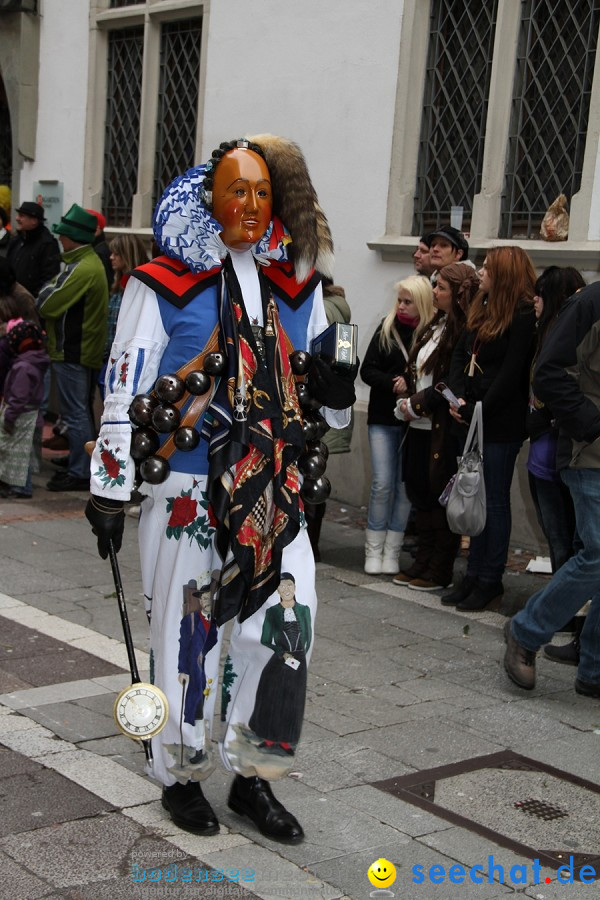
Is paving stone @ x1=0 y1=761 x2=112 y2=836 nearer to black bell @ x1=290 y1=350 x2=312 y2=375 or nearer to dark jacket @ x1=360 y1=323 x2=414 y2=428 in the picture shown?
black bell @ x1=290 y1=350 x2=312 y2=375

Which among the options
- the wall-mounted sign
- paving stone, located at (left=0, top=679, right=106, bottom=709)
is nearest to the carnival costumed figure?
paving stone, located at (left=0, top=679, right=106, bottom=709)

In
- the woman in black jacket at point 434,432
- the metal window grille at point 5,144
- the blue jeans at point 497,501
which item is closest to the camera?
the blue jeans at point 497,501

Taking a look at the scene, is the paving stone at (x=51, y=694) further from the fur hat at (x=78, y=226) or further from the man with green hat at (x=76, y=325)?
the fur hat at (x=78, y=226)

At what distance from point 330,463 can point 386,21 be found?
335 centimetres

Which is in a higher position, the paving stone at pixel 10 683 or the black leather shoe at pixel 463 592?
the black leather shoe at pixel 463 592

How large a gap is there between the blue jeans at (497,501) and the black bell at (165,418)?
10.7 ft

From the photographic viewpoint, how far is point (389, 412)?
24.5ft

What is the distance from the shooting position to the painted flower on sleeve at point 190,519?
377 centimetres

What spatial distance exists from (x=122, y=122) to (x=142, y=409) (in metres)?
9.73

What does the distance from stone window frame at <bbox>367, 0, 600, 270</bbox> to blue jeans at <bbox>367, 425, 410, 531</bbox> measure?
170 cm

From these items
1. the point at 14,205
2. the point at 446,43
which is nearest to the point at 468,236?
the point at 446,43

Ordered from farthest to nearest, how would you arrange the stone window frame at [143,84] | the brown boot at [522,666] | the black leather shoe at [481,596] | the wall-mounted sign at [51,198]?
the wall-mounted sign at [51,198]
the stone window frame at [143,84]
the black leather shoe at [481,596]
the brown boot at [522,666]

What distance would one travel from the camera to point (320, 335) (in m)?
4.07

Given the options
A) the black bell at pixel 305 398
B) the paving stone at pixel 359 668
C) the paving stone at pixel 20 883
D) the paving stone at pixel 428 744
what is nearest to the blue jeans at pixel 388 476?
the paving stone at pixel 359 668
